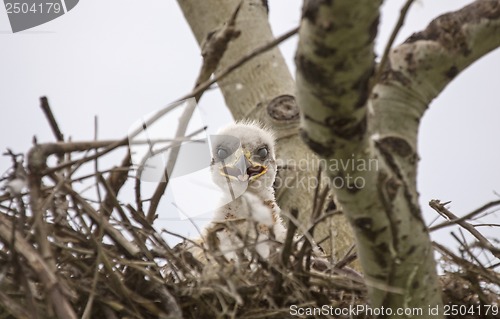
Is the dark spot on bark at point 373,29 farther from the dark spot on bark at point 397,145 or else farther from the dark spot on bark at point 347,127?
the dark spot on bark at point 397,145

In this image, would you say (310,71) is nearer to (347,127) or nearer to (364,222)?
(347,127)

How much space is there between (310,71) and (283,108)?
8.27 feet

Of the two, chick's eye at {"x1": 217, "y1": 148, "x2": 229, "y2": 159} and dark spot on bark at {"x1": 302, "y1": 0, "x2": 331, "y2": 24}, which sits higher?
chick's eye at {"x1": 217, "y1": 148, "x2": 229, "y2": 159}

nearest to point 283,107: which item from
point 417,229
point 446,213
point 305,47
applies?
point 446,213

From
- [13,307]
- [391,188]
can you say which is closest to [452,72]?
[391,188]

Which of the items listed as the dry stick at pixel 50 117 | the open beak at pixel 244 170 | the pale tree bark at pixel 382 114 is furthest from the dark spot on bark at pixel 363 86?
the open beak at pixel 244 170

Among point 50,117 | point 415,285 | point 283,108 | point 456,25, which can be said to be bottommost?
point 415,285

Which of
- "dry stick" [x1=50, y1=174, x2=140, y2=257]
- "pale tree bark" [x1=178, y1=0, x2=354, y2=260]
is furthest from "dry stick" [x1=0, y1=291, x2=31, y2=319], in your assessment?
"pale tree bark" [x1=178, y1=0, x2=354, y2=260]

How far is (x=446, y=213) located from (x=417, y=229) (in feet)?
3.64

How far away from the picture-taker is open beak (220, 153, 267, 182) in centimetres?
424

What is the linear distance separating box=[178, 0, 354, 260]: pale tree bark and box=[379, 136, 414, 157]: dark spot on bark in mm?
1727

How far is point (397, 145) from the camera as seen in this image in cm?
217

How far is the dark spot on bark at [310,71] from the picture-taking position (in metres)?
1.77

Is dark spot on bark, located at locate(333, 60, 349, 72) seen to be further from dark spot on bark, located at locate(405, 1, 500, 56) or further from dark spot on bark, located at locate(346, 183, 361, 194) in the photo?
dark spot on bark, located at locate(405, 1, 500, 56)
